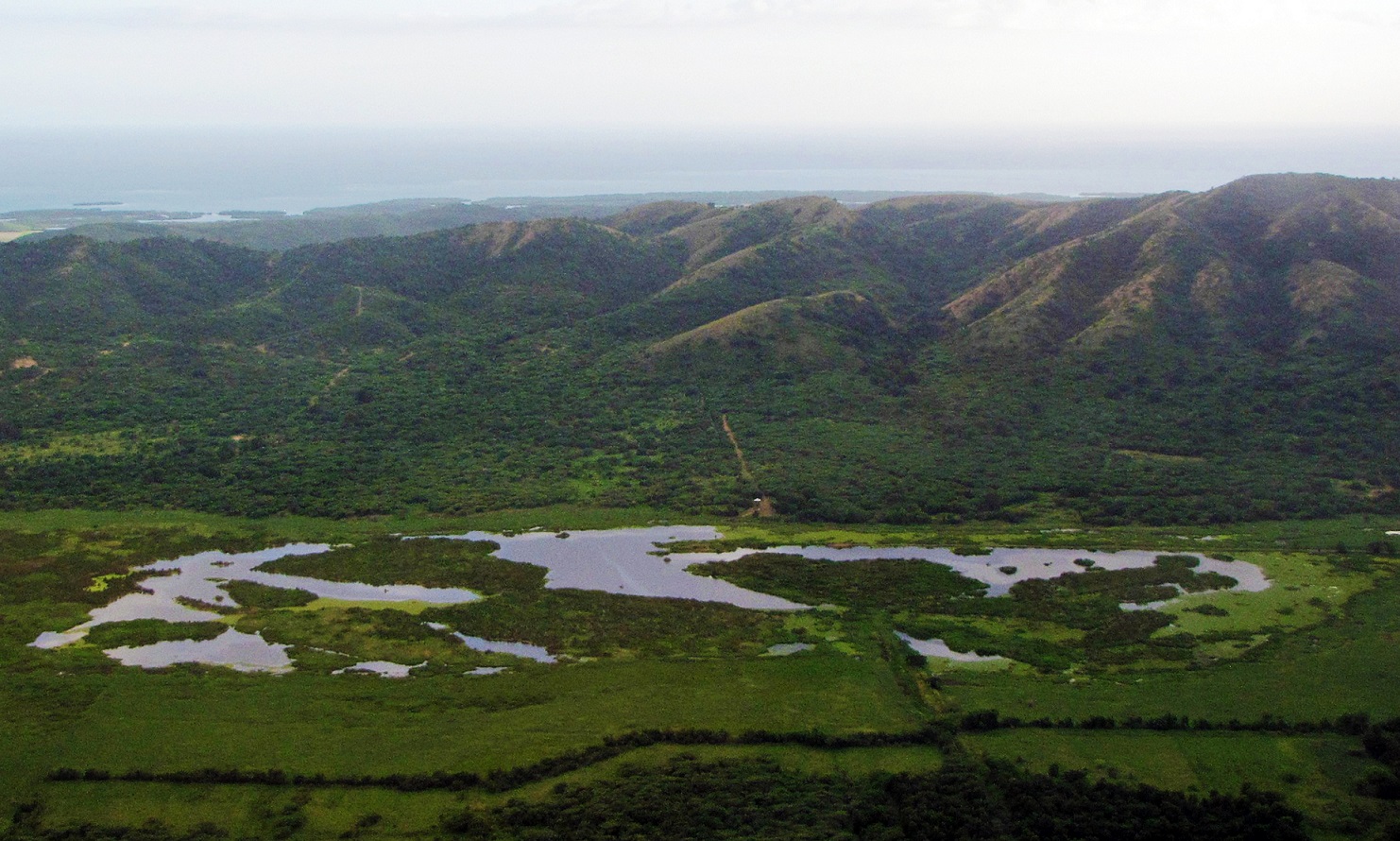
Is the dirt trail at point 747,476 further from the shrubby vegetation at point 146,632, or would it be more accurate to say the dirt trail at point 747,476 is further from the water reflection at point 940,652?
the shrubby vegetation at point 146,632

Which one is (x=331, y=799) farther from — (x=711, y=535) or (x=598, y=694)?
(x=711, y=535)

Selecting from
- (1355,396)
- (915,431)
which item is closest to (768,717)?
(915,431)

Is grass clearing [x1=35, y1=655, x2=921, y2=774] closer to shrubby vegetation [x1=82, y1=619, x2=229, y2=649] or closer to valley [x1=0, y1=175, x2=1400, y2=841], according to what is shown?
valley [x1=0, y1=175, x2=1400, y2=841]

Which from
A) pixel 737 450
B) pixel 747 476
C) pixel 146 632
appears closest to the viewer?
pixel 146 632

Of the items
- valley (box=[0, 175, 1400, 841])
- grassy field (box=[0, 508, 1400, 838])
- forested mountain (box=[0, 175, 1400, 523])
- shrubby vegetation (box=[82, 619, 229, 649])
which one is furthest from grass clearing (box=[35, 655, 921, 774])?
forested mountain (box=[0, 175, 1400, 523])

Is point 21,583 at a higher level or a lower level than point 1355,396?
lower

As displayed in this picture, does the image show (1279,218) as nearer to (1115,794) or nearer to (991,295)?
(991,295)

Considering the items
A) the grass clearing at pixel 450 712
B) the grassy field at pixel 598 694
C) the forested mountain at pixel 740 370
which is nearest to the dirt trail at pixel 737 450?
the forested mountain at pixel 740 370

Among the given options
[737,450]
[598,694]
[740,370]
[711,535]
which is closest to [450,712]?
[598,694]
